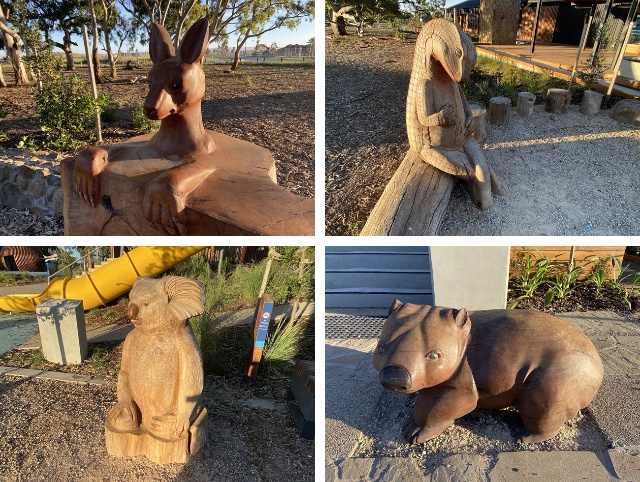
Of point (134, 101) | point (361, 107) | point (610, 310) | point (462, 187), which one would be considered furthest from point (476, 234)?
point (134, 101)

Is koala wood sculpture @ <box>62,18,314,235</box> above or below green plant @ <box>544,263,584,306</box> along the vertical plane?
above

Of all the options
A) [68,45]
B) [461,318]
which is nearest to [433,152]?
[461,318]

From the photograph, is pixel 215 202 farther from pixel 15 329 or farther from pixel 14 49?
pixel 14 49

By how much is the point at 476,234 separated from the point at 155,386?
2.47 meters

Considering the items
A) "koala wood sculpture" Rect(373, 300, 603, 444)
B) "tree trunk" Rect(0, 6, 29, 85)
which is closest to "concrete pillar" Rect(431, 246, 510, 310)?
"koala wood sculpture" Rect(373, 300, 603, 444)

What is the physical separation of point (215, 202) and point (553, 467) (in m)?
2.21

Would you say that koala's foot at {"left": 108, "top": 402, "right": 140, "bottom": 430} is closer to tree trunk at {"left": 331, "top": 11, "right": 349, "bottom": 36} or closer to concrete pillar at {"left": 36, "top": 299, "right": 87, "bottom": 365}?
concrete pillar at {"left": 36, "top": 299, "right": 87, "bottom": 365}

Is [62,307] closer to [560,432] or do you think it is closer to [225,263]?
[225,263]

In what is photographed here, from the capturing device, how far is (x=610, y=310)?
4.38 m

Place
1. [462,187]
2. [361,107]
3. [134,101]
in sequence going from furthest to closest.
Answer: [134,101] < [361,107] < [462,187]

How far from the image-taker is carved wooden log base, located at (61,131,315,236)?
5.43 ft

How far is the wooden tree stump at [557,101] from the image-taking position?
531cm

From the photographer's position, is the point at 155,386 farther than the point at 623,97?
No

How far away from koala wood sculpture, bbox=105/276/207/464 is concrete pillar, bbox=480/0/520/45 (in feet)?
23.5
